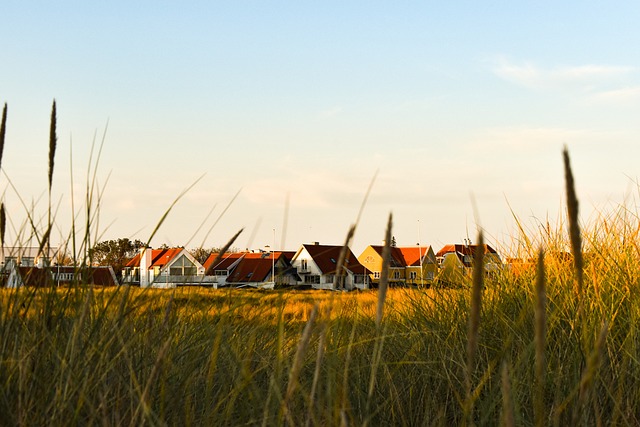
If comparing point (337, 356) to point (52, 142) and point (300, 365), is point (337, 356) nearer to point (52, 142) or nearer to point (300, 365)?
point (52, 142)

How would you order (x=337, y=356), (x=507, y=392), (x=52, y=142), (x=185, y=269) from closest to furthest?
1. (x=507, y=392)
2. (x=52, y=142)
3. (x=337, y=356)
4. (x=185, y=269)

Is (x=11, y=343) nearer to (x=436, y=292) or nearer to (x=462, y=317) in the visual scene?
(x=462, y=317)

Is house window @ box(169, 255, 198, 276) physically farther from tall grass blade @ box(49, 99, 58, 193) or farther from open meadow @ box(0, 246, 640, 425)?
tall grass blade @ box(49, 99, 58, 193)

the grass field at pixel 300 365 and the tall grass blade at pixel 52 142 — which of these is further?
the tall grass blade at pixel 52 142

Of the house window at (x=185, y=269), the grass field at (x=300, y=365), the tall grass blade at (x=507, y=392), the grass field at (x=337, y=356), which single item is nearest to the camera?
the tall grass blade at (x=507, y=392)

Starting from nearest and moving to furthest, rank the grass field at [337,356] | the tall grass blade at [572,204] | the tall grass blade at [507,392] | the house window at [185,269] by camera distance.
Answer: the tall grass blade at [507,392]
the tall grass blade at [572,204]
the grass field at [337,356]
the house window at [185,269]

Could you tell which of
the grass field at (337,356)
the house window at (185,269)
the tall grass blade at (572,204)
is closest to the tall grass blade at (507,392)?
the grass field at (337,356)

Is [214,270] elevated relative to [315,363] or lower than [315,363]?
elevated

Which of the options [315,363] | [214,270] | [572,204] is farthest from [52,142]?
[214,270]

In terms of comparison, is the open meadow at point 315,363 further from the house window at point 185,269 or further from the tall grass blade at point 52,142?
the tall grass blade at point 52,142

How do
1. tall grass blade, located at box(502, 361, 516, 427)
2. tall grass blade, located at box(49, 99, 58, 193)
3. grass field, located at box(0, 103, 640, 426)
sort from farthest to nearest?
tall grass blade, located at box(49, 99, 58, 193), grass field, located at box(0, 103, 640, 426), tall grass blade, located at box(502, 361, 516, 427)

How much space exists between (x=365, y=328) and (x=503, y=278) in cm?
113

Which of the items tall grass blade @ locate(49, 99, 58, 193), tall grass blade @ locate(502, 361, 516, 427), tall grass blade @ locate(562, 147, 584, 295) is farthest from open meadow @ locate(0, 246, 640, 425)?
tall grass blade @ locate(49, 99, 58, 193)

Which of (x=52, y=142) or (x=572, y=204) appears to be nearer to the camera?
(x=572, y=204)
